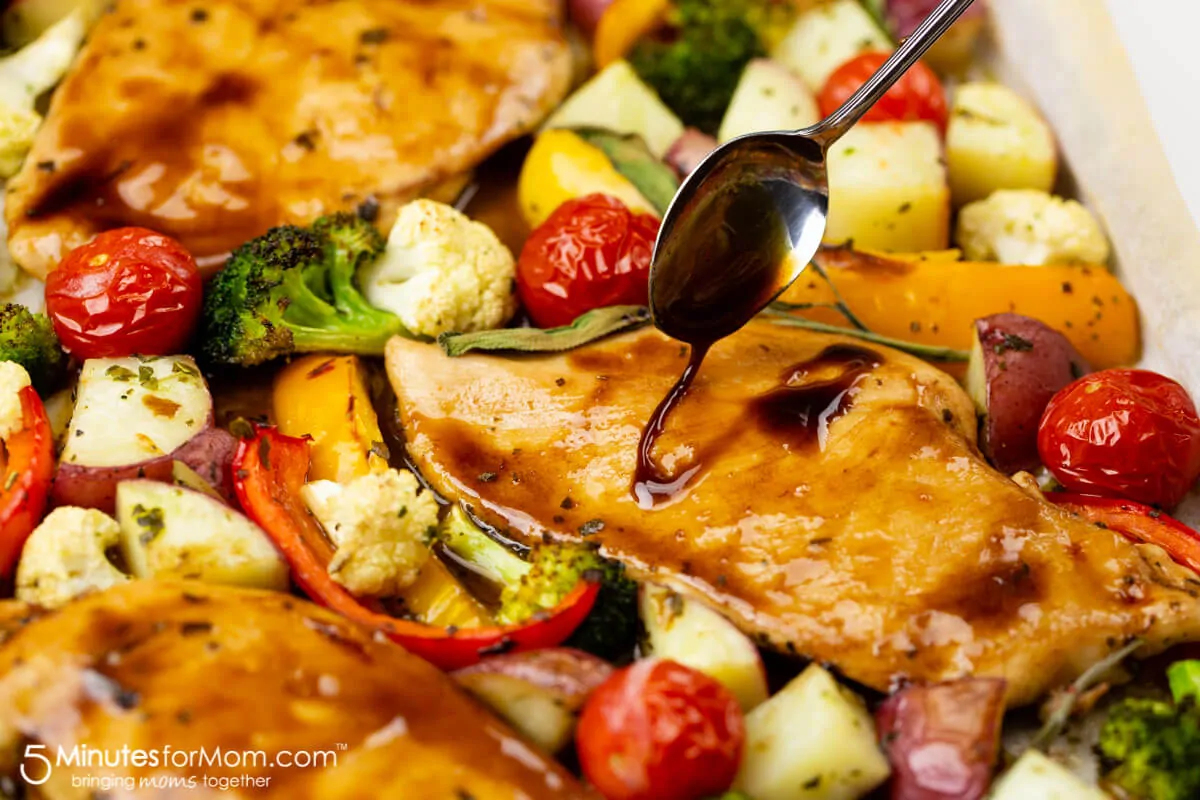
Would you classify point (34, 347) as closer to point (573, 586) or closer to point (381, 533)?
point (381, 533)

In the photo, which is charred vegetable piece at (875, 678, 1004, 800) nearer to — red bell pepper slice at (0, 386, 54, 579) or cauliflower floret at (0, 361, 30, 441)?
red bell pepper slice at (0, 386, 54, 579)

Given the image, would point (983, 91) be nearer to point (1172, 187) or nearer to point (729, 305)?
point (1172, 187)

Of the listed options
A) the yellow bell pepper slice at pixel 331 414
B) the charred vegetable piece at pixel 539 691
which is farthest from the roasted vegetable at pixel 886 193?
the charred vegetable piece at pixel 539 691

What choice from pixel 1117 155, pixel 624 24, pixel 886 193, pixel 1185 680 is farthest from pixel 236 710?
pixel 1117 155

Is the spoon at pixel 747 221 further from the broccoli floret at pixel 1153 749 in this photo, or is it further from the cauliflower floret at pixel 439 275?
the broccoli floret at pixel 1153 749

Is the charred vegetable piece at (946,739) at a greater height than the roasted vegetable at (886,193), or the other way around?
the roasted vegetable at (886,193)

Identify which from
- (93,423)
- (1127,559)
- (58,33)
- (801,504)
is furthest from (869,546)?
(58,33)
